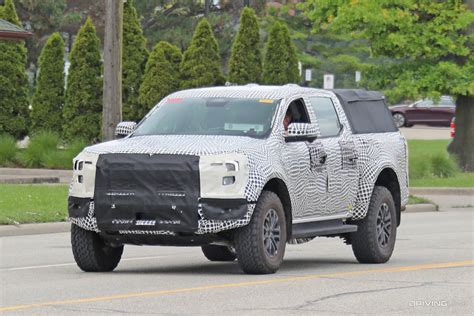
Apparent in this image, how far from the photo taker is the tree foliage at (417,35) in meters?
35.2

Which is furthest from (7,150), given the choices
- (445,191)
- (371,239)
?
(371,239)

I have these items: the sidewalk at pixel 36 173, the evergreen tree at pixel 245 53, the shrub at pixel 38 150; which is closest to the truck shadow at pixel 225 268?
the sidewalk at pixel 36 173

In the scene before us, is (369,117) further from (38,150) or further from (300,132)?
(38,150)

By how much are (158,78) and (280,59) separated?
157 inches

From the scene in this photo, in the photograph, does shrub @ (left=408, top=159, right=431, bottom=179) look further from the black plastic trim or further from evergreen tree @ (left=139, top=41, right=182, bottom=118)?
the black plastic trim

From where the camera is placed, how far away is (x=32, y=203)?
23219mm

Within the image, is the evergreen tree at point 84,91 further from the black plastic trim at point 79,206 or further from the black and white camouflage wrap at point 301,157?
the black plastic trim at point 79,206

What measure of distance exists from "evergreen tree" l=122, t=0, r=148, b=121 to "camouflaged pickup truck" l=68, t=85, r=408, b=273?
22.9 meters

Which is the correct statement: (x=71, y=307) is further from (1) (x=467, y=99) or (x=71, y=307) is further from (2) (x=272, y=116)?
(1) (x=467, y=99)

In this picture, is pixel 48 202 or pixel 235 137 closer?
pixel 235 137

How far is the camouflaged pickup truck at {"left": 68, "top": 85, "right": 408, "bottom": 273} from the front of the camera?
13750 mm

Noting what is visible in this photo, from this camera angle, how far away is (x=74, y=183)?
1438 cm

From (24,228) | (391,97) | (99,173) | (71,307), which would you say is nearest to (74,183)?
(99,173)

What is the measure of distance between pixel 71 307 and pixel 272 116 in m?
4.38
